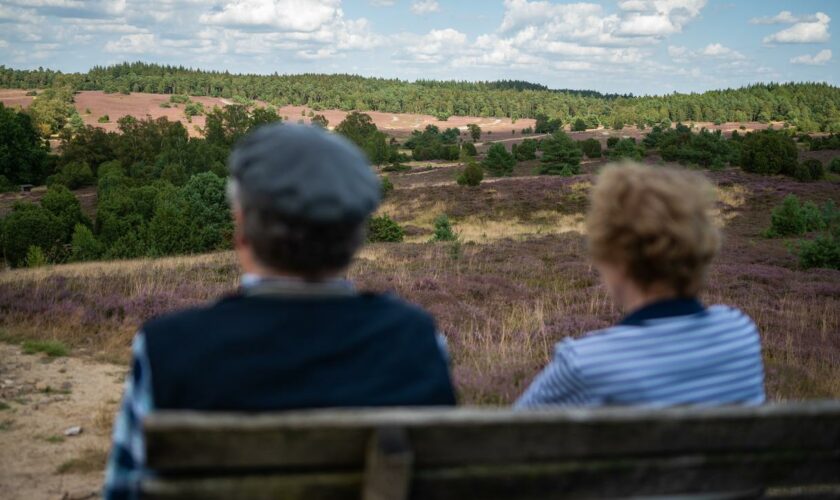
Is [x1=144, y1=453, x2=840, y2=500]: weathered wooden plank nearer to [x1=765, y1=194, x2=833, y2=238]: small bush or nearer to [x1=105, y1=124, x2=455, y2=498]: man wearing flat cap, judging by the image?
[x1=105, y1=124, x2=455, y2=498]: man wearing flat cap

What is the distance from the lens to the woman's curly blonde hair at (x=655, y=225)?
72.7 inches

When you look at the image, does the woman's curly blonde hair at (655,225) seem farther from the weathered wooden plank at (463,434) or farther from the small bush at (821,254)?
the small bush at (821,254)

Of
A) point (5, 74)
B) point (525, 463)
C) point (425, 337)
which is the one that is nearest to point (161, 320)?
point (425, 337)

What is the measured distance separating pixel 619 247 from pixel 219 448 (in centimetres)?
121

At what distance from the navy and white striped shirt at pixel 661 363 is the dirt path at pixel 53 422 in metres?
3.71

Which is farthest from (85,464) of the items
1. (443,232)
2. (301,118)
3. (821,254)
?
(301,118)

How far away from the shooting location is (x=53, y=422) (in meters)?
5.58

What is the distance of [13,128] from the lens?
63062 millimetres

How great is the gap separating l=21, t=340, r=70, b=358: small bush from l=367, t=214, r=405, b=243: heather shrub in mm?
17667

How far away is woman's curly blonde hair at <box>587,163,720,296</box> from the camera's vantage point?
1.85 meters

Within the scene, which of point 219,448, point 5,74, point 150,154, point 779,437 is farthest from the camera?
point 5,74

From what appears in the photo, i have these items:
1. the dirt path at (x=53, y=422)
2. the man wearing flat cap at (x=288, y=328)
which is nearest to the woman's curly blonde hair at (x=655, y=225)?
the man wearing flat cap at (x=288, y=328)

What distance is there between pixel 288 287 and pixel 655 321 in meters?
1.01

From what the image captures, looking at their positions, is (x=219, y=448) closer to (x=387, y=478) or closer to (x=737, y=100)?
(x=387, y=478)
